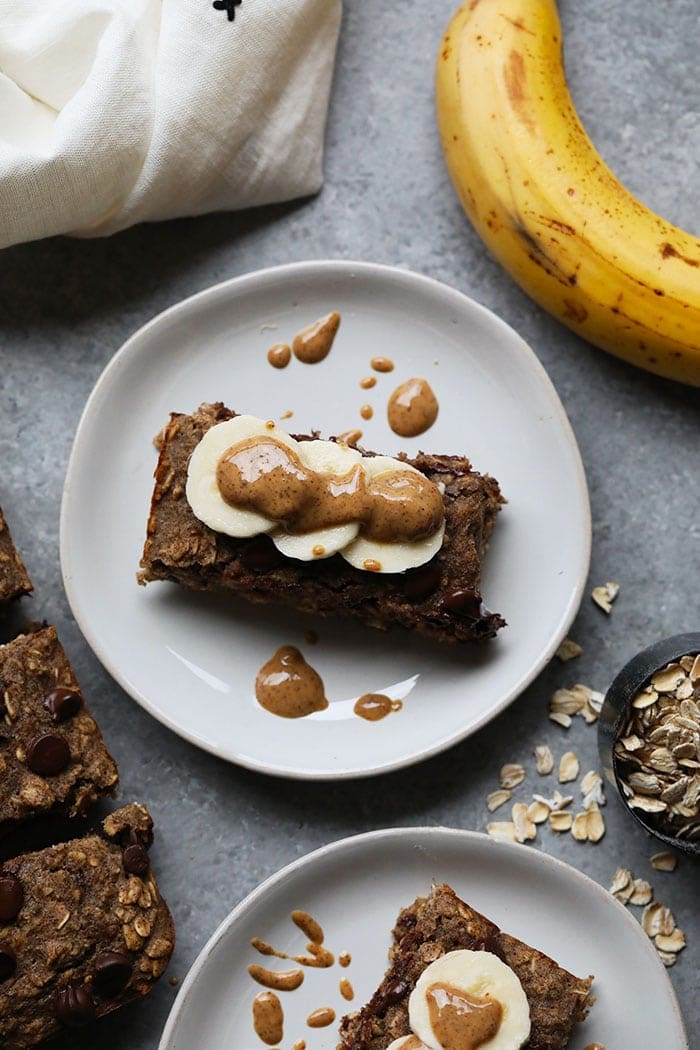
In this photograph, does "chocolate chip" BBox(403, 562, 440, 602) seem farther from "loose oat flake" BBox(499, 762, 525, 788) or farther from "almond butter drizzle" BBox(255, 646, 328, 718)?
"loose oat flake" BBox(499, 762, 525, 788)

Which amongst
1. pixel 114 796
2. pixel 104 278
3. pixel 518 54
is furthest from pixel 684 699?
pixel 104 278

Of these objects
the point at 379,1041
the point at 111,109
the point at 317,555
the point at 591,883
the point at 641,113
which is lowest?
the point at 379,1041

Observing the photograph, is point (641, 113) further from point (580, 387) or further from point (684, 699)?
point (684, 699)

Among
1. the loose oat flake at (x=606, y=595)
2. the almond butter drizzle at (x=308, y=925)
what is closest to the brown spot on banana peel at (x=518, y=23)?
the loose oat flake at (x=606, y=595)

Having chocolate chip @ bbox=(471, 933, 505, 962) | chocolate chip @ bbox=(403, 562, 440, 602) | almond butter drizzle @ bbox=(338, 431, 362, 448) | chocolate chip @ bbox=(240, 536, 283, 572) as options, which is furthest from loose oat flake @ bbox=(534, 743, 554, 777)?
almond butter drizzle @ bbox=(338, 431, 362, 448)

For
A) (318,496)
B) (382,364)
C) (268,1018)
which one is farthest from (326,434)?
(268,1018)
